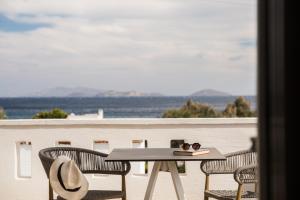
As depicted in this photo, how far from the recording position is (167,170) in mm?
4461

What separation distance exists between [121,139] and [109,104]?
29.4m

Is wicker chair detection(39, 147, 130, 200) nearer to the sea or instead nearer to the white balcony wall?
the white balcony wall

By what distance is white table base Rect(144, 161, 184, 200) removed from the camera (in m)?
4.27

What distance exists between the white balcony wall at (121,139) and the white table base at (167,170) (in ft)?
2.42

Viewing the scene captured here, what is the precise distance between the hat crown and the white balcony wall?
1.53 meters

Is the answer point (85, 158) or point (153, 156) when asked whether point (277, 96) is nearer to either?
point (153, 156)

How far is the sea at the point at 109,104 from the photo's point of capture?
32656 millimetres

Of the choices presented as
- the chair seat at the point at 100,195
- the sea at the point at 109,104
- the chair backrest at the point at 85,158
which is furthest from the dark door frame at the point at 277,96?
the sea at the point at 109,104

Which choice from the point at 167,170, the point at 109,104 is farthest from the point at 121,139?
the point at 109,104

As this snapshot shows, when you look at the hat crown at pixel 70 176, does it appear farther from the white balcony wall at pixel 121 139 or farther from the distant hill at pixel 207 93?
the distant hill at pixel 207 93

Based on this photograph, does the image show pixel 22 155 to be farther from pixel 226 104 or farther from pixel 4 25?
pixel 4 25
